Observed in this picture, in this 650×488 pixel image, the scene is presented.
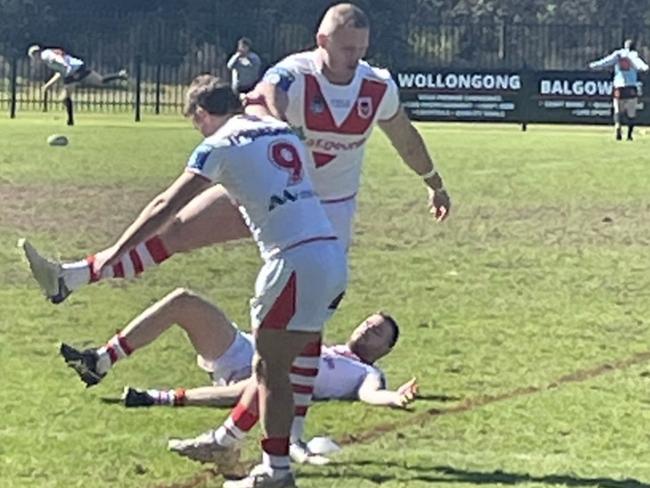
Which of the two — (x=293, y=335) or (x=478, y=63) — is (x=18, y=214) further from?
(x=478, y=63)

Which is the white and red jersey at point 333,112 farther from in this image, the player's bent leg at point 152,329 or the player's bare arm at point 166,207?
the player's bare arm at point 166,207

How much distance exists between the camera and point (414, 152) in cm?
876

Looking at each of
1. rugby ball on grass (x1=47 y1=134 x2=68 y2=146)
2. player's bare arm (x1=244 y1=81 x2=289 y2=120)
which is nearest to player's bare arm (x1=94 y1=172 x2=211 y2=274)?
player's bare arm (x1=244 y1=81 x2=289 y2=120)

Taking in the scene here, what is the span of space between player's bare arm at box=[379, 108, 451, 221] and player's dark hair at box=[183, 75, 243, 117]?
149 centimetres

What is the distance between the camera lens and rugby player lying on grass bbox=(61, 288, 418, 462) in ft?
29.2

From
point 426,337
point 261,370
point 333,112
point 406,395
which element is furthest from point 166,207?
point 426,337

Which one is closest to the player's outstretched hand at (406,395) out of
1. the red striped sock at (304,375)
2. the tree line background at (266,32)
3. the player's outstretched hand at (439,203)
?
the player's outstretched hand at (439,203)

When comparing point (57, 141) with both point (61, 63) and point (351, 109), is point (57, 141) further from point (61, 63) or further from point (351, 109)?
point (351, 109)

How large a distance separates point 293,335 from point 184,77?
50637mm

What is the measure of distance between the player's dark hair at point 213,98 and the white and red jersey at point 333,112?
77 centimetres

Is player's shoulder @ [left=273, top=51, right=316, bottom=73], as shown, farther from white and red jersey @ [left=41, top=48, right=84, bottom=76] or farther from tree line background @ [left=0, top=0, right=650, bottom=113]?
tree line background @ [left=0, top=0, right=650, bottom=113]

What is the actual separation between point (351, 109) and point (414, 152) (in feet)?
2.33

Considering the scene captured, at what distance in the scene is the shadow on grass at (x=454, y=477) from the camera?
762 centimetres

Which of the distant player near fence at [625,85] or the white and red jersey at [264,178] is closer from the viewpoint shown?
the white and red jersey at [264,178]
